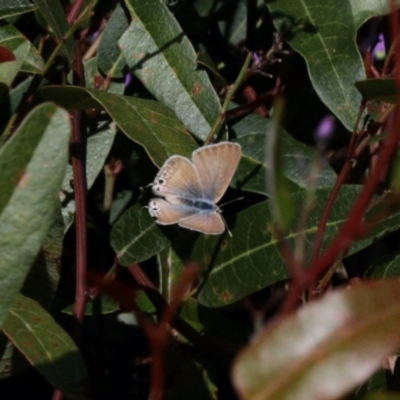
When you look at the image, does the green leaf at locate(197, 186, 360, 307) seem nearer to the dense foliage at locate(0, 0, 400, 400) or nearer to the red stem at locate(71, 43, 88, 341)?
the dense foliage at locate(0, 0, 400, 400)

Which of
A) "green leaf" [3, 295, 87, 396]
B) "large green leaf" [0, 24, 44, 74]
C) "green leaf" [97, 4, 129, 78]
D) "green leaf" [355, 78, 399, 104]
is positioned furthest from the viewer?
"green leaf" [97, 4, 129, 78]

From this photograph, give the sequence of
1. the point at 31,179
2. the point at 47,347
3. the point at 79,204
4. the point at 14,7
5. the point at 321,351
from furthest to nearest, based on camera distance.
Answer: the point at 14,7, the point at 79,204, the point at 47,347, the point at 31,179, the point at 321,351

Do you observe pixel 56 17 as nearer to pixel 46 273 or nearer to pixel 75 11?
pixel 75 11

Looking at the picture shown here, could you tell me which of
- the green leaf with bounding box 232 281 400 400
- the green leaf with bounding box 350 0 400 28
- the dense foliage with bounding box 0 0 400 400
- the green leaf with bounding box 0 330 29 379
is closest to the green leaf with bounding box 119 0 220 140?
the dense foliage with bounding box 0 0 400 400

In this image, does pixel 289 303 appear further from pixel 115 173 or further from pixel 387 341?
pixel 115 173

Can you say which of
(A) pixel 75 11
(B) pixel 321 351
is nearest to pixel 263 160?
(A) pixel 75 11

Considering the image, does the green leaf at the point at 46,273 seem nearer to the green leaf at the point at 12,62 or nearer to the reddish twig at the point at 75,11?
the green leaf at the point at 12,62
